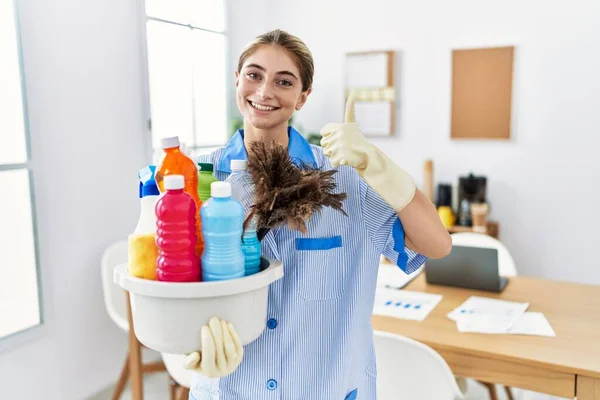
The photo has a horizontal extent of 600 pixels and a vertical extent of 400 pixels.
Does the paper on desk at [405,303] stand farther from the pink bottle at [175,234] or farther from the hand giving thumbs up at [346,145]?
the pink bottle at [175,234]

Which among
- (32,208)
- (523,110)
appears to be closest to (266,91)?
(32,208)

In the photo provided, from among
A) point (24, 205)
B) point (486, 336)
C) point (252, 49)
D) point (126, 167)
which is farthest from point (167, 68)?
point (486, 336)

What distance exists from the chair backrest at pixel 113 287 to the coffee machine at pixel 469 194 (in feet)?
6.05

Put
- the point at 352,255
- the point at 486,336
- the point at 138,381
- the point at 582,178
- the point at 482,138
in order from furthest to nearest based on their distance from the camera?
1. the point at 482,138
2. the point at 582,178
3. the point at 138,381
4. the point at 486,336
5. the point at 352,255

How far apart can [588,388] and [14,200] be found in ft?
6.97

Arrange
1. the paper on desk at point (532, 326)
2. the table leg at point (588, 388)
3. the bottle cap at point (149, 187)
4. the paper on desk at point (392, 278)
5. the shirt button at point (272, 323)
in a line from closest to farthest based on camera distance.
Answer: the bottle cap at point (149, 187), the shirt button at point (272, 323), the table leg at point (588, 388), the paper on desk at point (532, 326), the paper on desk at point (392, 278)

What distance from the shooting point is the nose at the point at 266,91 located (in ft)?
3.37

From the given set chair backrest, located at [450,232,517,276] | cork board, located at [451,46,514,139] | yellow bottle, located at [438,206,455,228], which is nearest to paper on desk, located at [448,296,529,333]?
chair backrest, located at [450,232,517,276]

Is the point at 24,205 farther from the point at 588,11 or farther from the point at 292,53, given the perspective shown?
the point at 588,11

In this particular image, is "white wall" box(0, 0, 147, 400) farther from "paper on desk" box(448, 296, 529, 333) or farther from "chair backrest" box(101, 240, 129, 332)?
"paper on desk" box(448, 296, 529, 333)

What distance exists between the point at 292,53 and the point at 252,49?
3.2 inches

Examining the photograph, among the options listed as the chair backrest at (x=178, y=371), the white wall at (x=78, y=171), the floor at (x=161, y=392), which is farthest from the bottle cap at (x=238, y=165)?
the floor at (x=161, y=392)

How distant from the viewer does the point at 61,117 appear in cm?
232

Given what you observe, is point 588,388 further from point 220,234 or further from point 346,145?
point 220,234
